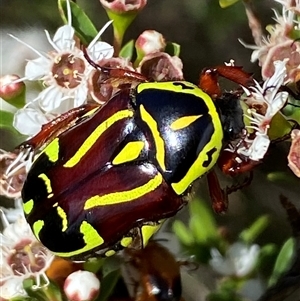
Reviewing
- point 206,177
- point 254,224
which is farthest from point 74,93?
point 254,224

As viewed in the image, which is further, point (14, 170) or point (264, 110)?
point (14, 170)

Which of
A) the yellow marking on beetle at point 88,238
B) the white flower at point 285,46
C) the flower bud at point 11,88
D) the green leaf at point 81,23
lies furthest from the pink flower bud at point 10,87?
the white flower at point 285,46

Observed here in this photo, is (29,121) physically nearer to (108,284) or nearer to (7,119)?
(7,119)

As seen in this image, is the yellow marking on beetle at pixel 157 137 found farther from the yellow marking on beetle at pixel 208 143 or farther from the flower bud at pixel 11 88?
the flower bud at pixel 11 88

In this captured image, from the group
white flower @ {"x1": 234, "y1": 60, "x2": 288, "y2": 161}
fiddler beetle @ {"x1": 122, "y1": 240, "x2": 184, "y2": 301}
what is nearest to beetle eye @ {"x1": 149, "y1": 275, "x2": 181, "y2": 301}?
fiddler beetle @ {"x1": 122, "y1": 240, "x2": 184, "y2": 301}

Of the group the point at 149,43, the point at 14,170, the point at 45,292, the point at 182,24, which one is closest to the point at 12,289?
the point at 45,292
